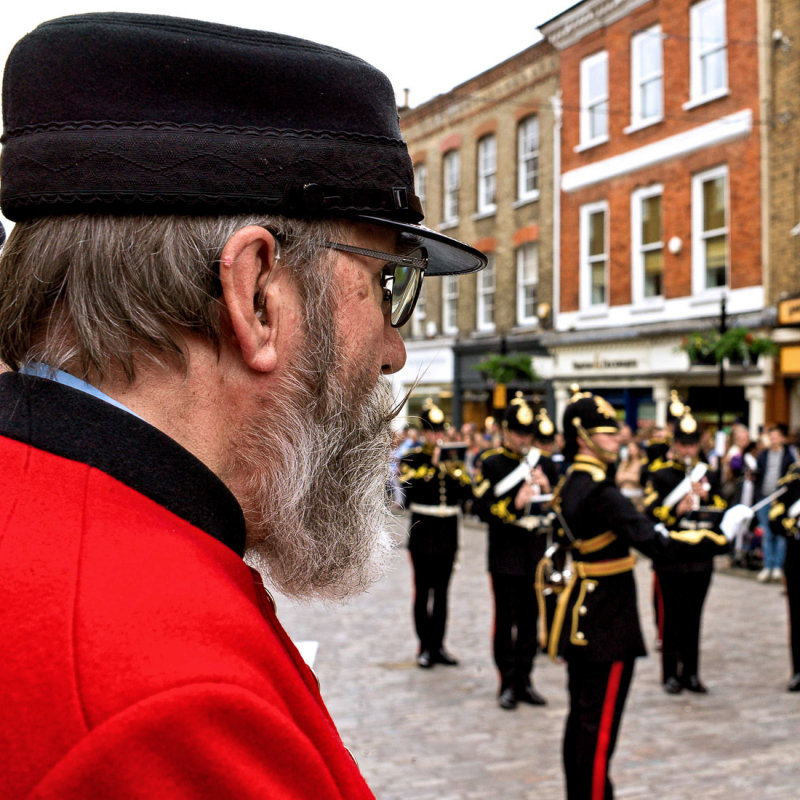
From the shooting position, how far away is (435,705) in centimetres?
672

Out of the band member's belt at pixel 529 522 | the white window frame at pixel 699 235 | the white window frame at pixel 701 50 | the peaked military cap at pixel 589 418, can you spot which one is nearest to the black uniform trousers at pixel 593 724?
the peaked military cap at pixel 589 418

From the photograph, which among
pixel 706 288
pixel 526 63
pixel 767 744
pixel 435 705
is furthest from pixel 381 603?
pixel 526 63

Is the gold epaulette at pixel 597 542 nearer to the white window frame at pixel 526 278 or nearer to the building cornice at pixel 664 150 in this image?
the building cornice at pixel 664 150

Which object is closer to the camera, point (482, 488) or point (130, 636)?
point (130, 636)

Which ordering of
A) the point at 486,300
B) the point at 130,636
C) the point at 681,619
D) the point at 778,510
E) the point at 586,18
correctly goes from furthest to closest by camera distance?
the point at 486,300 < the point at 586,18 < the point at 778,510 < the point at 681,619 < the point at 130,636

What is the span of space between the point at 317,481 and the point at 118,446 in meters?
0.33

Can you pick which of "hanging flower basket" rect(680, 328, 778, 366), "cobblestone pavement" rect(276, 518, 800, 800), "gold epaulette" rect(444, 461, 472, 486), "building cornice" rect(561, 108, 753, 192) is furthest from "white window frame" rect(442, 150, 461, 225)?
"cobblestone pavement" rect(276, 518, 800, 800)

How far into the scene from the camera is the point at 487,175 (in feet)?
75.3

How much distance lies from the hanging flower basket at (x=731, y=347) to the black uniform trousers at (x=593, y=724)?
10.3 metres

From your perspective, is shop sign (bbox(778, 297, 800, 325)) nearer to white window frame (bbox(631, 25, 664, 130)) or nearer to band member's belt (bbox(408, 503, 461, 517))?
white window frame (bbox(631, 25, 664, 130))

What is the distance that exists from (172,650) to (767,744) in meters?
5.98

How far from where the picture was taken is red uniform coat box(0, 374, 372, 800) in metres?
0.76

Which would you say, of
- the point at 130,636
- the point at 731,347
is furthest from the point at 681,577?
the point at 731,347

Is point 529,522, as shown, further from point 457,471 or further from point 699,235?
point 699,235
